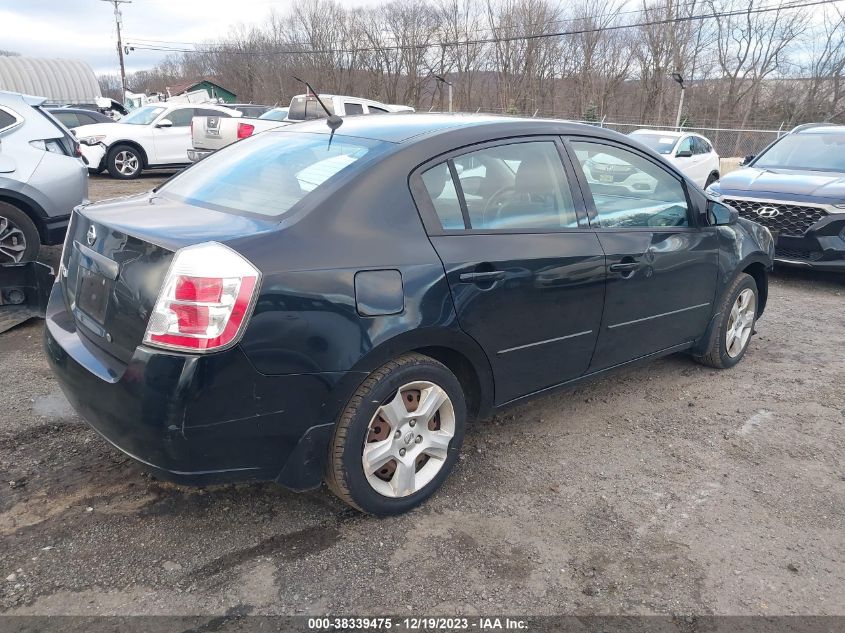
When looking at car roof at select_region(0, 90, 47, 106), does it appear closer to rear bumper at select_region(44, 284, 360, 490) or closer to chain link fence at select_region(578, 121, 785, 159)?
rear bumper at select_region(44, 284, 360, 490)

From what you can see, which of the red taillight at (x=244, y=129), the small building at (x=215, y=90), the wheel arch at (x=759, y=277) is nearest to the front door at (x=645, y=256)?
the wheel arch at (x=759, y=277)

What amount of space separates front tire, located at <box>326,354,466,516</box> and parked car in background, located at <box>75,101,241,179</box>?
44.8ft

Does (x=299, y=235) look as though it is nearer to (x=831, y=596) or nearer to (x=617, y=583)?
(x=617, y=583)

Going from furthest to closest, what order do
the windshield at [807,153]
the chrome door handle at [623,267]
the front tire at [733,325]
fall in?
the windshield at [807,153], the front tire at [733,325], the chrome door handle at [623,267]

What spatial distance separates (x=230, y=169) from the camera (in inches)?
128

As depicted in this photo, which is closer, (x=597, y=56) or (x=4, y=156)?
(x=4, y=156)

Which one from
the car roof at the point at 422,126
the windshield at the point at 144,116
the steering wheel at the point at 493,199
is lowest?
the steering wheel at the point at 493,199

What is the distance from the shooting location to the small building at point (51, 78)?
37.0 meters

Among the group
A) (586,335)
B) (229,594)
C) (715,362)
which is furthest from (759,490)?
(229,594)

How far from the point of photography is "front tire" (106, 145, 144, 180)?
14.6m

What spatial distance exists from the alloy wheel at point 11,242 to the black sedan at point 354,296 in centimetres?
318

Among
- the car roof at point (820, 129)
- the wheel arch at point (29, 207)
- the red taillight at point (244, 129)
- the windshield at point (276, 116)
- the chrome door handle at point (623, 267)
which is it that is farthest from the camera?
the windshield at point (276, 116)

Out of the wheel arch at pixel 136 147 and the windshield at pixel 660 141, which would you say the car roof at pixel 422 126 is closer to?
the windshield at pixel 660 141

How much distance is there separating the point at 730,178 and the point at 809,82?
107ft
